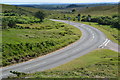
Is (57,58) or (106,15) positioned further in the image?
(106,15)

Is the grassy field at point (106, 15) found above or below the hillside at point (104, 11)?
below

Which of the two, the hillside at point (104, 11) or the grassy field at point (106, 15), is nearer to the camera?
the grassy field at point (106, 15)

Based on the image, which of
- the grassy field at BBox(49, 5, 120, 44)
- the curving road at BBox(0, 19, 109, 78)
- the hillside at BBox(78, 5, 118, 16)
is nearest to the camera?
the curving road at BBox(0, 19, 109, 78)

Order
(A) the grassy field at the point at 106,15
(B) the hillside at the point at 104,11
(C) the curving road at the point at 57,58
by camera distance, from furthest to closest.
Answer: (B) the hillside at the point at 104,11
(A) the grassy field at the point at 106,15
(C) the curving road at the point at 57,58

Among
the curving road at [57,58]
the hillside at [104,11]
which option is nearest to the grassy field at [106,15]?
the hillside at [104,11]

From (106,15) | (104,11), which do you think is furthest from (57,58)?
(104,11)

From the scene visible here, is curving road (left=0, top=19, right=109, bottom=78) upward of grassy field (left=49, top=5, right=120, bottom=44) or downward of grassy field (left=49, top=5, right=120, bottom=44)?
downward

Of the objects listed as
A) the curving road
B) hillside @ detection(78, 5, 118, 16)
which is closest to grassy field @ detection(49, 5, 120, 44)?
hillside @ detection(78, 5, 118, 16)

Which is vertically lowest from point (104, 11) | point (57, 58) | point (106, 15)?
point (57, 58)

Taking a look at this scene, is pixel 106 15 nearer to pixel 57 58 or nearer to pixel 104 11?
pixel 104 11

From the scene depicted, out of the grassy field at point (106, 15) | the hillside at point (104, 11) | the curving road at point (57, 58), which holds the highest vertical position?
the hillside at point (104, 11)

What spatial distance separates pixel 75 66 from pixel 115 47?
69.3 feet

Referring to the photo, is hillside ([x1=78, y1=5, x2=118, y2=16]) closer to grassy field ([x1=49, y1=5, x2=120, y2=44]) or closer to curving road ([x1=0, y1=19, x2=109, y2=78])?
grassy field ([x1=49, y1=5, x2=120, y2=44])

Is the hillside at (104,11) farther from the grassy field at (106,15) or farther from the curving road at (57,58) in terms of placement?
the curving road at (57,58)
